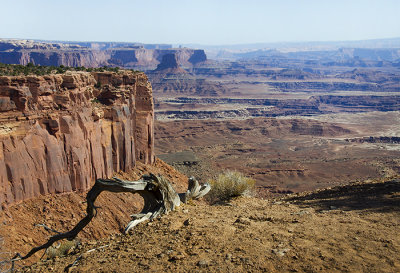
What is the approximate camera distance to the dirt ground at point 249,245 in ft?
29.4

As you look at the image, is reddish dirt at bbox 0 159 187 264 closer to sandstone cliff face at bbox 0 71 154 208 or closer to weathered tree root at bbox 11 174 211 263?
Result: sandstone cliff face at bbox 0 71 154 208

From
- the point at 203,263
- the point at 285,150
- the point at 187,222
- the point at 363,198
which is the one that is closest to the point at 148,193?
the point at 187,222

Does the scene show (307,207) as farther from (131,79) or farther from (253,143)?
(253,143)

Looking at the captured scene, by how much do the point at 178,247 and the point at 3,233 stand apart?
14989 millimetres


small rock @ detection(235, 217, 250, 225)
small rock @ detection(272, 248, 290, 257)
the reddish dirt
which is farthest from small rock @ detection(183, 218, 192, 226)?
the reddish dirt

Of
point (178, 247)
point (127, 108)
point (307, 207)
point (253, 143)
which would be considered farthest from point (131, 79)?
point (253, 143)

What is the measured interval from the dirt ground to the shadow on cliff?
0.84 meters

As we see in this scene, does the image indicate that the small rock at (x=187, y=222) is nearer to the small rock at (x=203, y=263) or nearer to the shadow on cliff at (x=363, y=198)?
the small rock at (x=203, y=263)

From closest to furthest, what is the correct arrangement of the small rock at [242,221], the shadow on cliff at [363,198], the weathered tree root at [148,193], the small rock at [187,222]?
the weathered tree root at [148,193] < the small rock at [187,222] < the small rock at [242,221] < the shadow on cliff at [363,198]

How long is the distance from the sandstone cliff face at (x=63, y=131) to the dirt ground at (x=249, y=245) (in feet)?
48.9

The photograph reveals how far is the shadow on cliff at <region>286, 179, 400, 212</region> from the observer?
1450cm

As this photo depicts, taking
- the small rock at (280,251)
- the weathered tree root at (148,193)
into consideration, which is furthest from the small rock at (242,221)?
the small rock at (280,251)

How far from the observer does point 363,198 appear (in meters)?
16.3

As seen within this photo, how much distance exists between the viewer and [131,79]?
36875 mm
